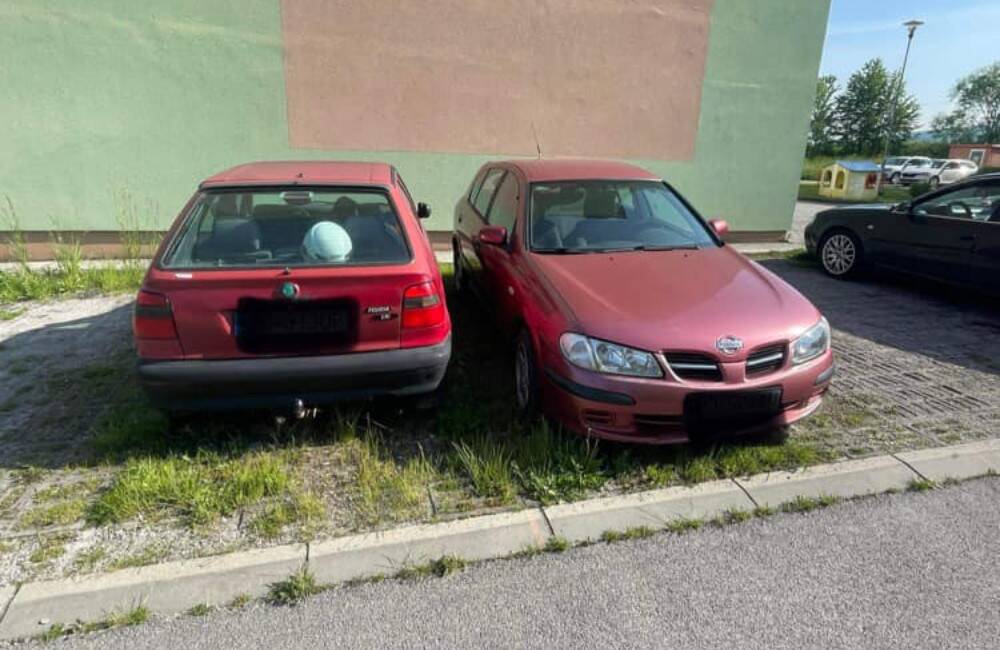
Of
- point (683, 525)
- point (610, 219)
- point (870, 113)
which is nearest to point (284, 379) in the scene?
point (683, 525)

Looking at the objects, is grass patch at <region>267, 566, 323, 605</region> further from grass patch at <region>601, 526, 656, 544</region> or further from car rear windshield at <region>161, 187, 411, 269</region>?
car rear windshield at <region>161, 187, 411, 269</region>

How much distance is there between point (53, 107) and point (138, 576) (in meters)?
7.22

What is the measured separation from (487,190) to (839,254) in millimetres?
4961

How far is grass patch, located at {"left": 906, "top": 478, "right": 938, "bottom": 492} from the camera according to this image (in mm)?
2901

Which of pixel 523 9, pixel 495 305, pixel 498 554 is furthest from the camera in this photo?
pixel 523 9

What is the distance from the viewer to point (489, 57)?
25.8 ft

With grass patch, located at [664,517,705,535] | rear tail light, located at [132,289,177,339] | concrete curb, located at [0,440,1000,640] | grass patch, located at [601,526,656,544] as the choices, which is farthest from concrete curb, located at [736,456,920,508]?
rear tail light, located at [132,289,177,339]

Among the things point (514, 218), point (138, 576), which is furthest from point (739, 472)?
point (138, 576)

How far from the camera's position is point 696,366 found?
281 centimetres

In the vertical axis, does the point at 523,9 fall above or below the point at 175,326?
above

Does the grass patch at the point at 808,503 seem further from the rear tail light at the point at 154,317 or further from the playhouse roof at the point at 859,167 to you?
the playhouse roof at the point at 859,167

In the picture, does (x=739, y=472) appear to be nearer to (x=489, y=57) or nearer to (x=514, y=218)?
(x=514, y=218)

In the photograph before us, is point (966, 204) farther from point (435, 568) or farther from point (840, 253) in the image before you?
point (435, 568)

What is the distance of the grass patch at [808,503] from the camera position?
2.74 metres
